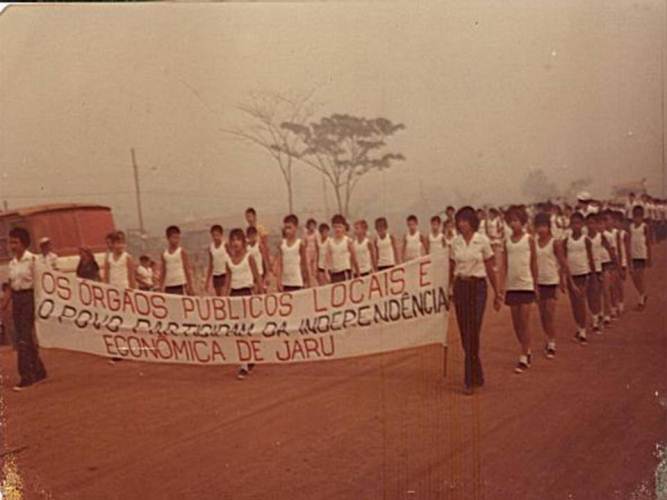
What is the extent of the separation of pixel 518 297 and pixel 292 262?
1.19 metres

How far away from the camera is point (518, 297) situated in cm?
360

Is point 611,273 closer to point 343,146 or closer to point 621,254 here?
point 621,254

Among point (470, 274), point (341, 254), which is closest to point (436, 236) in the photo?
point (470, 274)

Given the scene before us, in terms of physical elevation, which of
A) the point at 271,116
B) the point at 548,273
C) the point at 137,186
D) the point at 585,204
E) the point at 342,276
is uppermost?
the point at 271,116

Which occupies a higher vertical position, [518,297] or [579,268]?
[579,268]

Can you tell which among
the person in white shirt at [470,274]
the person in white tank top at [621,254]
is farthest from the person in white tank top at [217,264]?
the person in white tank top at [621,254]

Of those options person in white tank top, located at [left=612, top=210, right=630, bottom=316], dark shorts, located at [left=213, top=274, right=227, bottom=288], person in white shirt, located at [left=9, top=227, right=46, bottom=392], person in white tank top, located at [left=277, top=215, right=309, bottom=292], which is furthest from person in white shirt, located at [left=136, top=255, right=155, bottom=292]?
person in white tank top, located at [left=612, top=210, right=630, bottom=316]

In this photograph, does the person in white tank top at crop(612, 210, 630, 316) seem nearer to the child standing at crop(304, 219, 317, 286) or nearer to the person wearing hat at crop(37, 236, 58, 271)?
the child standing at crop(304, 219, 317, 286)

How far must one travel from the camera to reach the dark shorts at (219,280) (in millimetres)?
3598

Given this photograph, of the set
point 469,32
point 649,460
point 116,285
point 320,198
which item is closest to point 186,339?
point 116,285

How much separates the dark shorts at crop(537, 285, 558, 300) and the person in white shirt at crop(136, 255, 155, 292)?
2021 millimetres

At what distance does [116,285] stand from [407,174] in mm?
1591

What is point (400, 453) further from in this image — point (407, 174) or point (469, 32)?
point (469, 32)

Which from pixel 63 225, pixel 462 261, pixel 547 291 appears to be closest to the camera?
pixel 63 225
